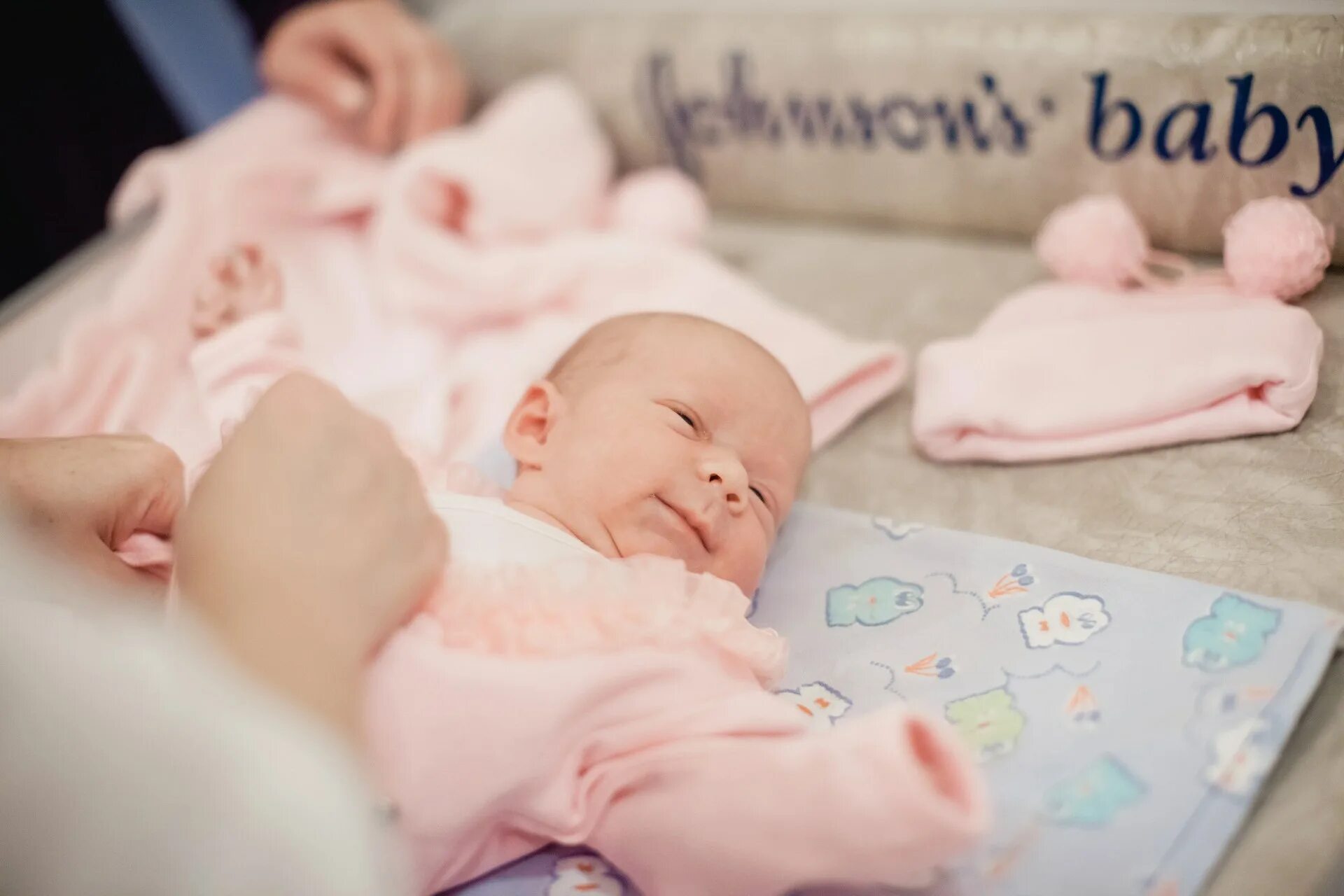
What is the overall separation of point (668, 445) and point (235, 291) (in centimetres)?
57

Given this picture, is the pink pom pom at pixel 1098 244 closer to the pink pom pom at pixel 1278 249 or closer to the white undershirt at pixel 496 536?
the pink pom pom at pixel 1278 249

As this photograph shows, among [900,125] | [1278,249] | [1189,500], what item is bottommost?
[1189,500]

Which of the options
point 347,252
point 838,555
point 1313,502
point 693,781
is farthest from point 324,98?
point 1313,502

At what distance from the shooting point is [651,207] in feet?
4.69

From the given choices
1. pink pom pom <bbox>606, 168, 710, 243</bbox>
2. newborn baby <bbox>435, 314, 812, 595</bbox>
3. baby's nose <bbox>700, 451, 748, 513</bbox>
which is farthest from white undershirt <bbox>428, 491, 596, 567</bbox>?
pink pom pom <bbox>606, 168, 710, 243</bbox>

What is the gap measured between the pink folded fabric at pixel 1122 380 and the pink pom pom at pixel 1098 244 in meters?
0.05

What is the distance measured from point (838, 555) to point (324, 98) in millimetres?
1027

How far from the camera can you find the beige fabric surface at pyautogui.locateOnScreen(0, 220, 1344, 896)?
73 centimetres

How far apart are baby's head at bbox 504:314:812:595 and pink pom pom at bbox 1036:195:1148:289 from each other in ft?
1.27

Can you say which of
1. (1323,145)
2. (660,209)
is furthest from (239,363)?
(1323,145)

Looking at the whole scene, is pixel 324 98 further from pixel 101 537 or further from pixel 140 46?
pixel 101 537

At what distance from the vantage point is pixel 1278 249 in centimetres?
103

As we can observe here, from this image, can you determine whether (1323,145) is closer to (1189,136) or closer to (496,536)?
(1189,136)

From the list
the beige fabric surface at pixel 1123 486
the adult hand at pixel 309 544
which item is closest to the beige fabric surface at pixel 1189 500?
the beige fabric surface at pixel 1123 486
